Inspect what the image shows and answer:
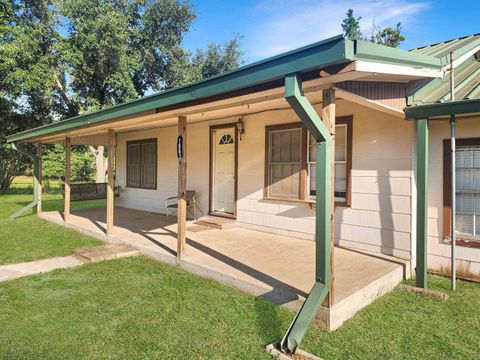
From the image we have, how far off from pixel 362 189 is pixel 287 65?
9.75ft

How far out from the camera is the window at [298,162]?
5.33 meters

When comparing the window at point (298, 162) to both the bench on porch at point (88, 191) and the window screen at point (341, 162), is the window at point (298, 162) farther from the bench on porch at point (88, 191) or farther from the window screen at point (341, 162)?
the bench on porch at point (88, 191)

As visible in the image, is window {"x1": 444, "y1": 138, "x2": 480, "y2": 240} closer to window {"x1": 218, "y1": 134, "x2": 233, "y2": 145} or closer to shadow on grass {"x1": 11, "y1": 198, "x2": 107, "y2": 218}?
window {"x1": 218, "y1": 134, "x2": 233, "y2": 145}

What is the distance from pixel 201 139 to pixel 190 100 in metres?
4.07

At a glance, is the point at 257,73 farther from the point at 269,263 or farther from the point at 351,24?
the point at 351,24

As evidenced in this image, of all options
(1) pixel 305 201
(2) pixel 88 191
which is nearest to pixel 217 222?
(1) pixel 305 201

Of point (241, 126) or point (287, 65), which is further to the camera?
point (241, 126)

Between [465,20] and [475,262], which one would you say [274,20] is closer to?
[465,20]

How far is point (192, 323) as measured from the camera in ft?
10.2

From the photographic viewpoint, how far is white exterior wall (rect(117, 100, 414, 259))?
184 inches

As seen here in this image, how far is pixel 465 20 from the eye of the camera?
15.5m

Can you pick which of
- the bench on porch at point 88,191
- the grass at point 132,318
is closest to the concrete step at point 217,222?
the grass at point 132,318

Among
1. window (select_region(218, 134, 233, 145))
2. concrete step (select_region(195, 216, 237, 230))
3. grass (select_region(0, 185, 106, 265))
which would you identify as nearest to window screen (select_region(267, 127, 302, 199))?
concrete step (select_region(195, 216, 237, 230))

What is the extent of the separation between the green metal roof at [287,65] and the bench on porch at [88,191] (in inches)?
270
